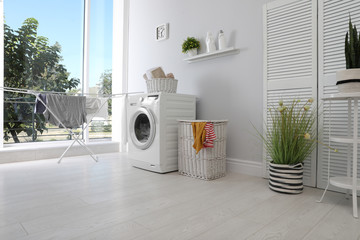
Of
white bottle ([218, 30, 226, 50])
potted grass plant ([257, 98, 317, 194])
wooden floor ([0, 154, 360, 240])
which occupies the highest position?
white bottle ([218, 30, 226, 50])

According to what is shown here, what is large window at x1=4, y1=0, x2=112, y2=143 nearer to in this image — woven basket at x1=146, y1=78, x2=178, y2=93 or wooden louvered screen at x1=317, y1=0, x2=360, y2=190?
woven basket at x1=146, y1=78, x2=178, y2=93

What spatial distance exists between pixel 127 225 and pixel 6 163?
7.92 ft

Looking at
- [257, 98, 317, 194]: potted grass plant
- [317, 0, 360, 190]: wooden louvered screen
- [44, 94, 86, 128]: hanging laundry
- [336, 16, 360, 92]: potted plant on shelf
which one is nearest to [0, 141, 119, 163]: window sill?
[44, 94, 86, 128]: hanging laundry

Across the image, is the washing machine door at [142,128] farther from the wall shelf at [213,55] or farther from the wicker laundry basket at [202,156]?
the wall shelf at [213,55]

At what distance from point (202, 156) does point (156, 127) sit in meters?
0.54

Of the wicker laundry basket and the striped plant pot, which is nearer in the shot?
the striped plant pot

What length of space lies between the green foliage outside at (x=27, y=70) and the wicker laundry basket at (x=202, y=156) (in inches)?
87.5

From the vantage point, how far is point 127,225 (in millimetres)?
1235

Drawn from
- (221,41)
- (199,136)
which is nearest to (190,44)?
(221,41)

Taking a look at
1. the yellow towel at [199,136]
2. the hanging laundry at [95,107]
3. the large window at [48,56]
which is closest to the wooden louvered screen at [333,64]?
the yellow towel at [199,136]

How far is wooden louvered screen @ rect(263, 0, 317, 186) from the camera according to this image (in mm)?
1965

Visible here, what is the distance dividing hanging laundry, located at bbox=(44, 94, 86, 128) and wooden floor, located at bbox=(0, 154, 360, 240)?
2.42ft

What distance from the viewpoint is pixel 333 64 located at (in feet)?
6.08

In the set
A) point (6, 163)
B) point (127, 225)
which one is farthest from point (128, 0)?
point (127, 225)
